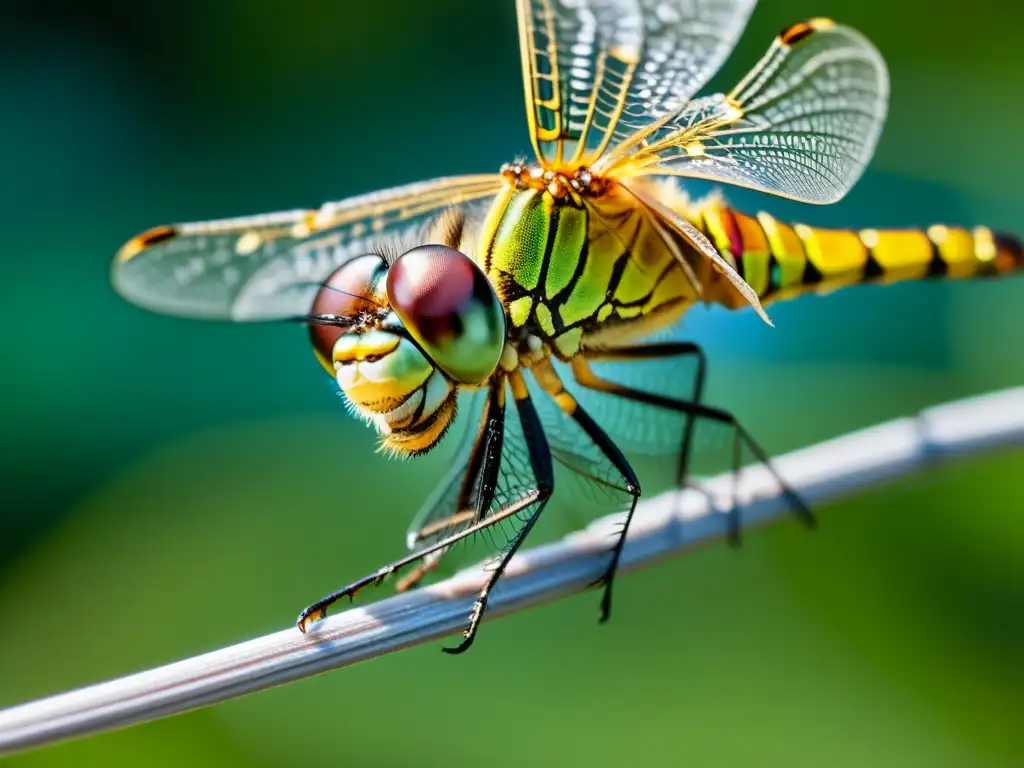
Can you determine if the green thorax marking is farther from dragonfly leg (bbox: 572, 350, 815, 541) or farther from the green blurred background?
the green blurred background

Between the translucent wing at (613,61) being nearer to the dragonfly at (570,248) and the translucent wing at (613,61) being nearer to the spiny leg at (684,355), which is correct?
the dragonfly at (570,248)

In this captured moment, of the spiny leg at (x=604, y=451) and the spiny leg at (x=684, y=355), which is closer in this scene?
the spiny leg at (x=604, y=451)

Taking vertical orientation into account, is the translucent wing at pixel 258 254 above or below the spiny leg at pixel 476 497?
above

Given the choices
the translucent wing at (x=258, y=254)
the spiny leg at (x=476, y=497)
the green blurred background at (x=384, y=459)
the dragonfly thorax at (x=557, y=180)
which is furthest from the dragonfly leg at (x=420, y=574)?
the dragonfly thorax at (x=557, y=180)

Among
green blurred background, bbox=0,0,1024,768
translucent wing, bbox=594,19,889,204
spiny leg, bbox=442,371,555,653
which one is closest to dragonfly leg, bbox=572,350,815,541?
spiny leg, bbox=442,371,555,653

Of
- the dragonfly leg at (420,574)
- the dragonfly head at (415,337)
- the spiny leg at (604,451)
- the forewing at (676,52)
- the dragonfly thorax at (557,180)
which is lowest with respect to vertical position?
the dragonfly leg at (420,574)

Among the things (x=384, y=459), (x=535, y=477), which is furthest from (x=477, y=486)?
(x=384, y=459)

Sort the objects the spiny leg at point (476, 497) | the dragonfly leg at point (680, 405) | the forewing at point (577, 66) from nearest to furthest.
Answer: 1. the spiny leg at point (476, 497)
2. the forewing at point (577, 66)
3. the dragonfly leg at point (680, 405)

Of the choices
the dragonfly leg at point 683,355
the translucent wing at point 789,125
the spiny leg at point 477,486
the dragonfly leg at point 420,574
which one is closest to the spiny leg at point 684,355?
the dragonfly leg at point 683,355

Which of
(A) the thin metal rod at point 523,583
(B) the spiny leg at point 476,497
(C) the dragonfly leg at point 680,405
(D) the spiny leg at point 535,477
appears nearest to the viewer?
(A) the thin metal rod at point 523,583
